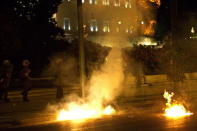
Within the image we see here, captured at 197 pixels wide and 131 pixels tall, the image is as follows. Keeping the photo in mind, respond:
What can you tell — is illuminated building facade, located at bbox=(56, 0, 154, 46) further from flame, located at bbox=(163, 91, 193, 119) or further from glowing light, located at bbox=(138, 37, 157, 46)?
flame, located at bbox=(163, 91, 193, 119)

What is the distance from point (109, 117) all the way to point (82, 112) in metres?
1.39

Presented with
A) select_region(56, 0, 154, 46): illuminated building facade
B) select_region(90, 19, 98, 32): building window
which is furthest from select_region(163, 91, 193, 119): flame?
select_region(90, 19, 98, 32): building window

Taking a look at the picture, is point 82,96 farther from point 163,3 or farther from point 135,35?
point 163,3

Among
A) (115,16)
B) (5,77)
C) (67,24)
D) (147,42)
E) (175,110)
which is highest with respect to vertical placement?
(115,16)

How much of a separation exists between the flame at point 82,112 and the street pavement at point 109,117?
0.36m

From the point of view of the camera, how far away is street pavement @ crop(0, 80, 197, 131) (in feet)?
38.4

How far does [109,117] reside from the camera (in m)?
13.9

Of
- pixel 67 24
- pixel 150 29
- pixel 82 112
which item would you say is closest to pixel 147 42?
pixel 150 29

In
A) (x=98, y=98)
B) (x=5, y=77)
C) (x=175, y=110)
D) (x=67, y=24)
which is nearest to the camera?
(x=175, y=110)

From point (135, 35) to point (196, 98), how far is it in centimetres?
2470

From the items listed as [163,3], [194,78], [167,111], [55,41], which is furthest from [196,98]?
[163,3]

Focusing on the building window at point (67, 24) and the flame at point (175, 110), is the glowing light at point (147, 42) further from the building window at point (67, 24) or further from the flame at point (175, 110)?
the flame at point (175, 110)

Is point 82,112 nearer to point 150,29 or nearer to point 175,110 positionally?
point 175,110

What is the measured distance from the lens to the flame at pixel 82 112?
554 inches
